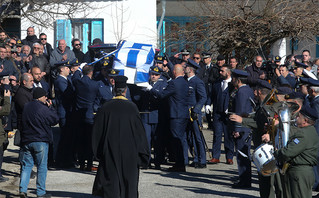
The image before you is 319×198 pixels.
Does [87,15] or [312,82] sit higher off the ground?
[87,15]

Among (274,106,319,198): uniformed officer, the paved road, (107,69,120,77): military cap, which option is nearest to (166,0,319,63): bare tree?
the paved road

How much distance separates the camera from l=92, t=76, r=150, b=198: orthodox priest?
8461 mm

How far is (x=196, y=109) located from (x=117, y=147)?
445 centimetres

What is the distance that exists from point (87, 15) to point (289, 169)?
14652mm

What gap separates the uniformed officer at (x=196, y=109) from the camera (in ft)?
41.7

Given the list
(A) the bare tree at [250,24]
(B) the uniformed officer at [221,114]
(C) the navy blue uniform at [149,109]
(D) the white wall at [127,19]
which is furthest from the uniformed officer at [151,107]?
(D) the white wall at [127,19]

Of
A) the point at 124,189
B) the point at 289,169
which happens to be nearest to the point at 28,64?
the point at 124,189

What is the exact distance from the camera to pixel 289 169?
811 centimetres

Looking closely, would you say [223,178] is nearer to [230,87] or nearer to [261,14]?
[230,87]

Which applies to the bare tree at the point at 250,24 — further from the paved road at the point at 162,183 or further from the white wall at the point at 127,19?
the paved road at the point at 162,183

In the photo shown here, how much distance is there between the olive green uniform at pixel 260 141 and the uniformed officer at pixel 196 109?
3484 millimetres

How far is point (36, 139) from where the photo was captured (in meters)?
9.84

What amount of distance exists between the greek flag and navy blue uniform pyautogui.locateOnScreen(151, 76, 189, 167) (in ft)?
→ 1.31

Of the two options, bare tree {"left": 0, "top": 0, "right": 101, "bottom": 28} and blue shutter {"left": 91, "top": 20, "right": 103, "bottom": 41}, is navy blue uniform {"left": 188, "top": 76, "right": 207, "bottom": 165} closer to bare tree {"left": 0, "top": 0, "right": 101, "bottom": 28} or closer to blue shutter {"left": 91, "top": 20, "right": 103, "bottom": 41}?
bare tree {"left": 0, "top": 0, "right": 101, "bottom": 28}
